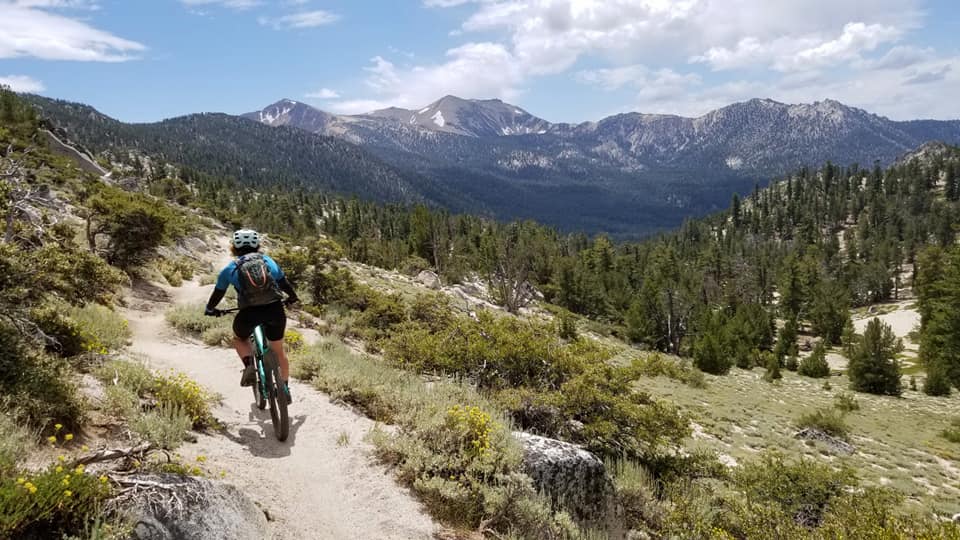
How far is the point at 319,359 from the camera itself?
10.4m

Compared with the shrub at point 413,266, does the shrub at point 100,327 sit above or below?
above

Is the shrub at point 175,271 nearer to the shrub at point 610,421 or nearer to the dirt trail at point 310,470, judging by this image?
the dirt trail at point 310,470

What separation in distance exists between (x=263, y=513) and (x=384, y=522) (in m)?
1.29

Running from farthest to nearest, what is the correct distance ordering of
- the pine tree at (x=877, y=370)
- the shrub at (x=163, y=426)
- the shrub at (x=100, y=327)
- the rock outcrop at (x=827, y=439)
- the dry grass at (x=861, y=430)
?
the pine tree at (x=877, y=370) < the rock outcrop at (x=827, y=439) < the dry grass at (x=861, y=430) < the shrub at (x=100, y=327) < the shrub at (x=163, y=426)

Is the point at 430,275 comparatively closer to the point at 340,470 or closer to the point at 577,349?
the point at 577,349

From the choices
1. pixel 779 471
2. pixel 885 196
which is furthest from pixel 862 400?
pixel 885 196

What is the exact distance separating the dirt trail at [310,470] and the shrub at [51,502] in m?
1.79

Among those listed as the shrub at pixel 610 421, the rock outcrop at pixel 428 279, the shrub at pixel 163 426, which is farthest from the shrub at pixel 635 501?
the rock outcrop at pixel 428 279

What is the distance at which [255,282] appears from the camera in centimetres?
675

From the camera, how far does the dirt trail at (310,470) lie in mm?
5500

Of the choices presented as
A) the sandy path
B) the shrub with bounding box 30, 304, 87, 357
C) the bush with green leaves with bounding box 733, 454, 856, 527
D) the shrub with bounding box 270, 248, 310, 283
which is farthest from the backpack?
the sandy path

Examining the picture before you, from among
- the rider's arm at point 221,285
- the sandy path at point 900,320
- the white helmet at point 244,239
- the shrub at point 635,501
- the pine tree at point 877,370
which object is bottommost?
the sandy path at point 900,320

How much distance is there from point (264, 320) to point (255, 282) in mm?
581

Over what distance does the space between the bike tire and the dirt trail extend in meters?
0.24
